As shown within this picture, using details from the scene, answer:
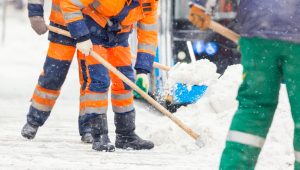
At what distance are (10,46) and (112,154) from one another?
73.0 feet

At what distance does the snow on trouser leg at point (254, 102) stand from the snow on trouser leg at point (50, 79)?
2.85m

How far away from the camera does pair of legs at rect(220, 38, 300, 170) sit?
13.2ft

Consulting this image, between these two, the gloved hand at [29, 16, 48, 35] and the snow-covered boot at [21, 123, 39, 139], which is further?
the snow-covered boot at [21, 123, 39, 139]

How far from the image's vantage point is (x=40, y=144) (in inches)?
259

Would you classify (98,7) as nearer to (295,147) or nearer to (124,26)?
(124,26)

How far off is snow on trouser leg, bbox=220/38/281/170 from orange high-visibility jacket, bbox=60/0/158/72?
211cm

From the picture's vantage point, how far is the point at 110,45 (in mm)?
6344

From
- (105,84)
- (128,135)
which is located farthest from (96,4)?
(128,135)

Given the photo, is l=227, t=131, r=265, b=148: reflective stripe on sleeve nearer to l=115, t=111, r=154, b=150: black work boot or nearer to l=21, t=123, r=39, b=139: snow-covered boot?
l=115, t=111, r=154, b=150: black work boot

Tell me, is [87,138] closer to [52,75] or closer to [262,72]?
[52,75]

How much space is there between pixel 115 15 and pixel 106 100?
64 cm

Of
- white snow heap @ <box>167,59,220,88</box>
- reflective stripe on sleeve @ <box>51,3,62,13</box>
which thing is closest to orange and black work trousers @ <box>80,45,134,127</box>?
reflective stripe on sleeve @ <box>51,3,62,13</box>

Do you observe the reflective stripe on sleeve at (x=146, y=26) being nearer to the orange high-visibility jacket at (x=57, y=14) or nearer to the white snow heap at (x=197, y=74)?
the orange high-visibility jacket at (x=57, y=14)

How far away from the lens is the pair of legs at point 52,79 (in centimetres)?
670
